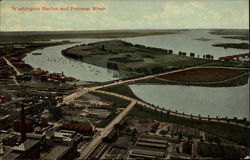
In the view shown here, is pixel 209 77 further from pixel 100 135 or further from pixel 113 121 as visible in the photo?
pixel 100 135

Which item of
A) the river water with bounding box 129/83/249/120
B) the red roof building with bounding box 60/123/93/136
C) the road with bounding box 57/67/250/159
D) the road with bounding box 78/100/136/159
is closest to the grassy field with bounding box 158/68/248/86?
the river water with bounding box 129/83/249/120

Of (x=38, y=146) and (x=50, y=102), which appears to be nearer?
(x=38, y=146)

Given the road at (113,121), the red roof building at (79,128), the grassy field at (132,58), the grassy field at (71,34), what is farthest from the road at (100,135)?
the grassy field at (71,34)

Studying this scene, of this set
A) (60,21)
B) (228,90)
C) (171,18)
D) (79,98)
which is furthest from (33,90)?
(228,90)

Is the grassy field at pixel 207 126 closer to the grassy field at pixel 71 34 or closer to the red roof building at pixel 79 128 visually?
the red roof building at pixel 79 128

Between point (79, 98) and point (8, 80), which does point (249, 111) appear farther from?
point (8, 80)
